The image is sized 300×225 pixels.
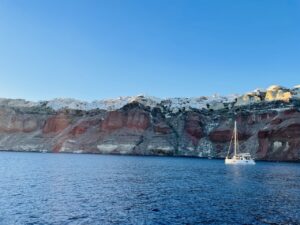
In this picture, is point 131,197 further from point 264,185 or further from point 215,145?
point 215,145

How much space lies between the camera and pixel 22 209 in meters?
41.0

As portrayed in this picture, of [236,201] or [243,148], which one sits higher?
[243,148]

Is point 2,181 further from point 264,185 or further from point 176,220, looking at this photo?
point 264,185

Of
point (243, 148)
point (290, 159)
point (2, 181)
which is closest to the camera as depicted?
point (2, 181)

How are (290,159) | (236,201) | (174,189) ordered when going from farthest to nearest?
1. (290,159)
2. (174,189)
3. (236,201)

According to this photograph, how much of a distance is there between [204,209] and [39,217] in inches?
727

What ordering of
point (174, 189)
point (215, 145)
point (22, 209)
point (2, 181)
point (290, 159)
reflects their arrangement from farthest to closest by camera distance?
1. point (215, 145)
2. point (290, 159)
3. point (2, 181)
4. point (174, 189)
5. point (22, 209)

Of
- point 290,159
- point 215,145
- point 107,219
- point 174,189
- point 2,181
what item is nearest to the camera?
point 107,219

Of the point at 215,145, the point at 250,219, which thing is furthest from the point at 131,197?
the point at 215,145

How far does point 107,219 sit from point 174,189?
24.5m

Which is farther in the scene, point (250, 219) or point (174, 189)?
point (174, 189)

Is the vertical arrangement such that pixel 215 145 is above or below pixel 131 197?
above

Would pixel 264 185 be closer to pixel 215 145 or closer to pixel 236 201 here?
pixel 236 201

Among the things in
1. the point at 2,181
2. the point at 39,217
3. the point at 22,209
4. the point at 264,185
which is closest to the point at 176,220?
the point at 39,217
